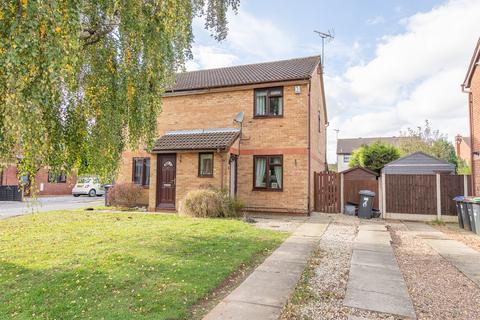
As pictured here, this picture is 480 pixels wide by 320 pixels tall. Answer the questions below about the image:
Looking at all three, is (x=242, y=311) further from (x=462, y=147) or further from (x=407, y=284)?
(x=462, y=147)

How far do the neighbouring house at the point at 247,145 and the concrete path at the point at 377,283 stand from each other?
588cm

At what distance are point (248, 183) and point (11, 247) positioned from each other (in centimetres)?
873

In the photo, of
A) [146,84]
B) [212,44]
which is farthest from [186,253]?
[212,44]

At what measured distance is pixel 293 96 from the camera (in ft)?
42.4

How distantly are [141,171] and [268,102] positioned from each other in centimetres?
735

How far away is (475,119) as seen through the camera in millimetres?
12297

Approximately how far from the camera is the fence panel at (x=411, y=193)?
11945 mm

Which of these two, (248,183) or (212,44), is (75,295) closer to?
(212,44)

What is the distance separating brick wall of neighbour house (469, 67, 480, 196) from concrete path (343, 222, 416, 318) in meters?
7.13

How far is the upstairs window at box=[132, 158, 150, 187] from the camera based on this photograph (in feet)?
49.4

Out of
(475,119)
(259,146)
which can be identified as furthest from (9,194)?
(475,119)

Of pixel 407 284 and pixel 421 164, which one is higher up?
pixel 421 164

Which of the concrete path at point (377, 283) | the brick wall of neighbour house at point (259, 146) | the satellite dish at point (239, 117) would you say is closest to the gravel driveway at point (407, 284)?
the concrete path at point (377, 283)

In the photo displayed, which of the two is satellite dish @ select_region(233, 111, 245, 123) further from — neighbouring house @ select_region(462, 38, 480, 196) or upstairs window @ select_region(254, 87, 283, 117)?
neighbouring house @ select_region(462, 38, 480, 196)
